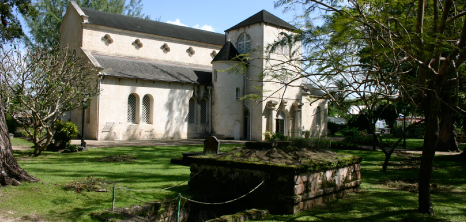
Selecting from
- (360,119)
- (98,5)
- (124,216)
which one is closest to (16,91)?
(124,216)

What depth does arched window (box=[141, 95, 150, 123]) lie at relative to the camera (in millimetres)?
27953

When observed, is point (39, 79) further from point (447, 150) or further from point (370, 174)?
point (447, 150)

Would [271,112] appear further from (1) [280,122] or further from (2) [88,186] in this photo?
(2) [88,186]

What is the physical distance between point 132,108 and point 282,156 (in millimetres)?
21637

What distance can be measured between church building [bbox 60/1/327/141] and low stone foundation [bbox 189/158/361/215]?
58.5 feet

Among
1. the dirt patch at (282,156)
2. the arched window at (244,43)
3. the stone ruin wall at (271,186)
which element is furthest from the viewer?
the arched window at (244,43)

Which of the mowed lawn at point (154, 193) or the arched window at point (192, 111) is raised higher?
the arched window at point (192, 111)

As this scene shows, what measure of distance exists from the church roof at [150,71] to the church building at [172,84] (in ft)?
0.25

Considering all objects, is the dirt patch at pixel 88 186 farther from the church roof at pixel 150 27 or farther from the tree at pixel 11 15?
the church roof at pixel 150 27

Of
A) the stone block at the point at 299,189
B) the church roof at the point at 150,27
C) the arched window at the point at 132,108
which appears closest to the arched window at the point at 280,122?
the church roof at the point at 150,27

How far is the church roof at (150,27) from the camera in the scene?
29.5 m

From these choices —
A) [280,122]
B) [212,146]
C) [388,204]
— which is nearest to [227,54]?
[280,122]

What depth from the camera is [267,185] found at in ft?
23.7

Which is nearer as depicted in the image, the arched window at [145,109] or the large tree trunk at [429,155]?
the large tree trunk at [429,155]
